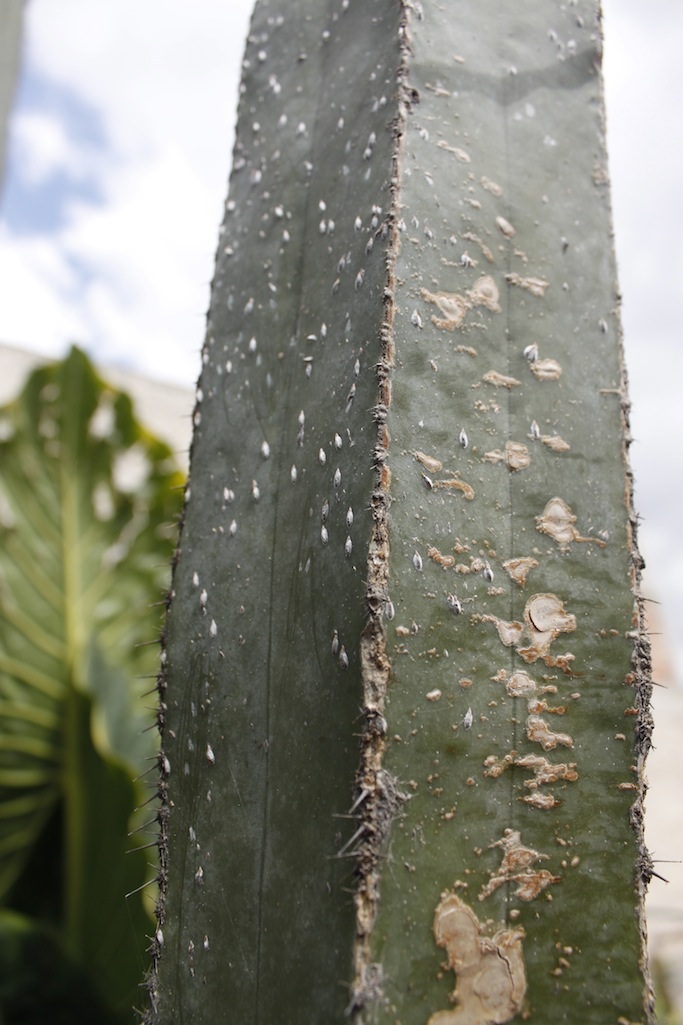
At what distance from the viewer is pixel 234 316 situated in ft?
2.70

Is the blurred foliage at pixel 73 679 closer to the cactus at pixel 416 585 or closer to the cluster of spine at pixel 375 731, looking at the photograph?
the cactus at pixel 416 585

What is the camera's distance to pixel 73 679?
225cm

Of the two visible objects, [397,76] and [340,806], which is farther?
[397,76]

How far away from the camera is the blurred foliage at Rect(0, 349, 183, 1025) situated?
1831 millimetres

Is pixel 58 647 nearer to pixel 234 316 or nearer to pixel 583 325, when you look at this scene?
pixel 234 316

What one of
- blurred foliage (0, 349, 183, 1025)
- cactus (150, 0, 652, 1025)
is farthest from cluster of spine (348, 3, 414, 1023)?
blurred foliage (0, 349, 183, 1025)

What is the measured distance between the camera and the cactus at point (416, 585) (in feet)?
1.86

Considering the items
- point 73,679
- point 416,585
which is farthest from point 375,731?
point 73,679

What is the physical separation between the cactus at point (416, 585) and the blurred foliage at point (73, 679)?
121 cm

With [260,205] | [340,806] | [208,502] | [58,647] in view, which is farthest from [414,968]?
[58,647]

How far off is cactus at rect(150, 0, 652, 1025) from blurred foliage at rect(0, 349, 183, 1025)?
1209mm

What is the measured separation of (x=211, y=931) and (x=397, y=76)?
725mm

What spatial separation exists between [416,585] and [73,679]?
1.86 m

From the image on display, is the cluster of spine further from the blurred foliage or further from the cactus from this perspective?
the blurred foliage
